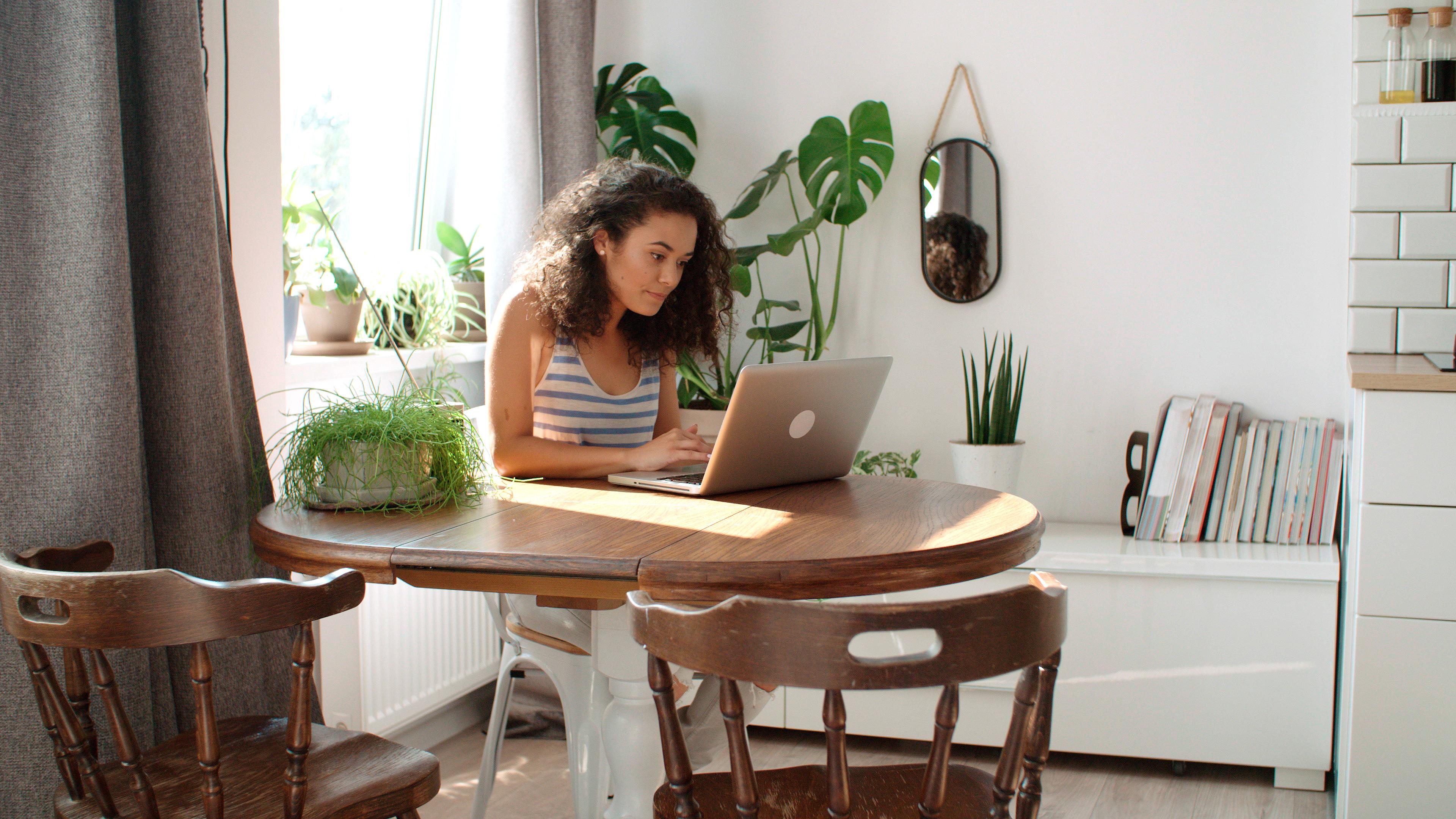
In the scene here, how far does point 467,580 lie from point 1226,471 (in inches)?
82.2

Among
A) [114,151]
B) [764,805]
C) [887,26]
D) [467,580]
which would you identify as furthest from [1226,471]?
[114,151]

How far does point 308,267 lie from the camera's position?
2.45 m

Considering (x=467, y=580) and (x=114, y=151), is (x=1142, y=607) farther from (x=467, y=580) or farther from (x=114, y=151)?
(x=114, y=151)

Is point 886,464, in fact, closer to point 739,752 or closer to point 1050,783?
point 1050,783

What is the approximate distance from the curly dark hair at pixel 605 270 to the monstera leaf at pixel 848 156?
65cm

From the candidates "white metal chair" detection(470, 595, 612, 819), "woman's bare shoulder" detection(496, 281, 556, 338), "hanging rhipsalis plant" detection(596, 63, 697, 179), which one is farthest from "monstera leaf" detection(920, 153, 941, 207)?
"white metal chair" detection(470, 595, 612, 819)

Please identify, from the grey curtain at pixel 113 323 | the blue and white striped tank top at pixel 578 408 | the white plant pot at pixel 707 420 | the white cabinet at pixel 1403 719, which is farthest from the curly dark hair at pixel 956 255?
the grey curtain at pixel 113 323

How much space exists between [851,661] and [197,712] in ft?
2.18

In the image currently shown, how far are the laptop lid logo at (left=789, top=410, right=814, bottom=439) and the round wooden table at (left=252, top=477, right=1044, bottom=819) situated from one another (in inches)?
3.9

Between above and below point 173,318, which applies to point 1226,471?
below

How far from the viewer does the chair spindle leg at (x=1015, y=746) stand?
109 centimetres

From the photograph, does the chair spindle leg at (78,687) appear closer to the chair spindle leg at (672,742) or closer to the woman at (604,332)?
the chair spindle leg at (672,742)

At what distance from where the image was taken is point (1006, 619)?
39.5 inches

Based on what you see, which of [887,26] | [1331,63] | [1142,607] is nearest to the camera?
[1142,607]
